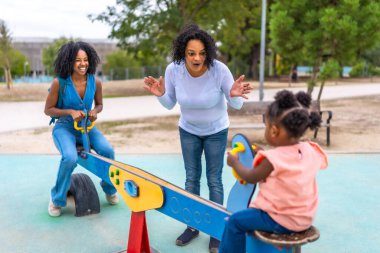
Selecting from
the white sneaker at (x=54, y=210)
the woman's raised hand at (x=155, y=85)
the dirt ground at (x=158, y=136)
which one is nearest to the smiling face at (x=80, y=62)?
the woman's raised hand at (x=155, y=85)

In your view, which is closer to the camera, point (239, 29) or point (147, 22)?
point (147, 22)

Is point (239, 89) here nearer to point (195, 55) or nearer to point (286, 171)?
point (195, 55)

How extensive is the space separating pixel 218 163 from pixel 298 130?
1414 millimetres

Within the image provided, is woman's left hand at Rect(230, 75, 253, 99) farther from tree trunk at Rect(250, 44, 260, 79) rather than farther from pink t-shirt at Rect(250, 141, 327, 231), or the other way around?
tree trunk at Rect(250, 44, 260, 79)

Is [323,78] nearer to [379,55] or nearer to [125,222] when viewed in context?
[125,222]

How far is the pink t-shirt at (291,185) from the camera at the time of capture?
2.06 m

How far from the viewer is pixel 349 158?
6152mm

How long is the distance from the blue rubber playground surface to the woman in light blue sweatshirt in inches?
21.0

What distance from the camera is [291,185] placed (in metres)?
2.06

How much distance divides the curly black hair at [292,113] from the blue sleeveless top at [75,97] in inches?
89.0

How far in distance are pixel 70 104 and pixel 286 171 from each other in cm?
242

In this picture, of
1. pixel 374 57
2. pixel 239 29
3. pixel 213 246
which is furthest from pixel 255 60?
pixel 213 246

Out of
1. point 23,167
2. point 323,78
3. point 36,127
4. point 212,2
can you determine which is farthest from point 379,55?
point 23,167

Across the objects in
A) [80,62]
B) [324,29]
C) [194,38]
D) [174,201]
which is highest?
[324,29]
